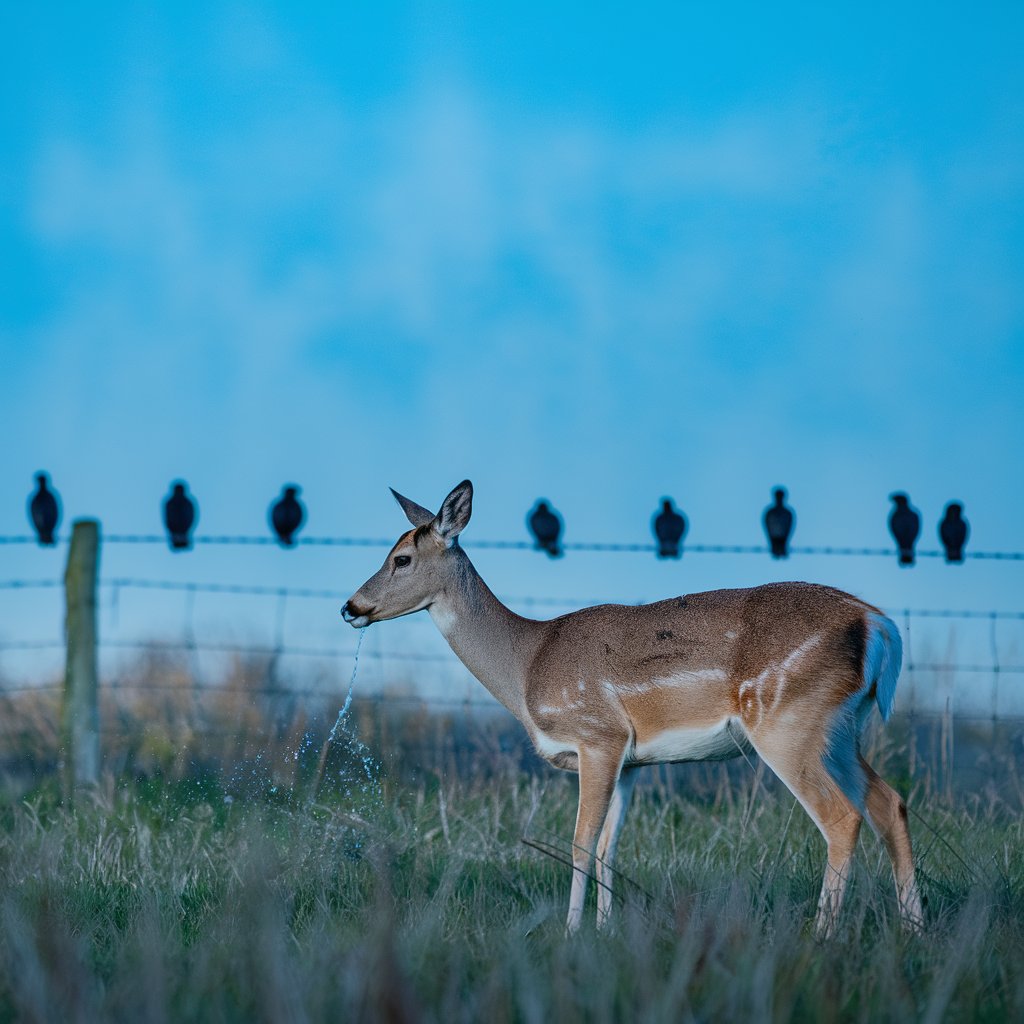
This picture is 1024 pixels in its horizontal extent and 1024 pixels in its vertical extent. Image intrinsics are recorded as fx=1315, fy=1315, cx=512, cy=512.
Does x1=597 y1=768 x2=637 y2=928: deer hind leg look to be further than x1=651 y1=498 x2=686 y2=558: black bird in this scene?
No

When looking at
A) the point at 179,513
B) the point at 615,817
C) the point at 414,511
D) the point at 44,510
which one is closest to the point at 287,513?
the point at 179,513

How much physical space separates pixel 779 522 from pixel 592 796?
452 inches

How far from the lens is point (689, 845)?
608cm

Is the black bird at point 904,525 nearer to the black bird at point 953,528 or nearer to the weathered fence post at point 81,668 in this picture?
the black bird at point 953,528

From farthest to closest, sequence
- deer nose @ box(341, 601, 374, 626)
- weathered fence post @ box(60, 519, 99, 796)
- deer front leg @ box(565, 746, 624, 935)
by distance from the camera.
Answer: weathered fence post @ box(60, 519, 99, 796)
deer nose @ box(341, 601, 374, 626)
deer front leg @ box(565, 746, 624, 935)

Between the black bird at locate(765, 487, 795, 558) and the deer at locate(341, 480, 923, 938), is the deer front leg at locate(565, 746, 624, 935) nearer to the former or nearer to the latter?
the deer at locate(341, 480, 923, 938)

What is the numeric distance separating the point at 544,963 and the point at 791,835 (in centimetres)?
301

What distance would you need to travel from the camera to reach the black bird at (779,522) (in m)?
15.9

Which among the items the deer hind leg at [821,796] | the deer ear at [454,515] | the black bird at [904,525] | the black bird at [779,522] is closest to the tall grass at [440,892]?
the deer hind leg at [821,796]

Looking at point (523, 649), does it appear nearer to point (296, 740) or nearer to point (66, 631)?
point (296, 740)

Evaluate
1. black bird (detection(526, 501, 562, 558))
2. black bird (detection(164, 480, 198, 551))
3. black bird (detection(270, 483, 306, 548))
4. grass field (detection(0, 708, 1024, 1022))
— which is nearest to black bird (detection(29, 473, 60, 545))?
black bird (detection(164, 480, 198, 551))

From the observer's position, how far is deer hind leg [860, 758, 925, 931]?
15.0ft

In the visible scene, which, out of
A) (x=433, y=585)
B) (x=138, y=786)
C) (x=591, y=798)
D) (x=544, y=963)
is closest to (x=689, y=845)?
(x=591, y=798)

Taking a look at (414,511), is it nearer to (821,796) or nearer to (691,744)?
(691,744)
